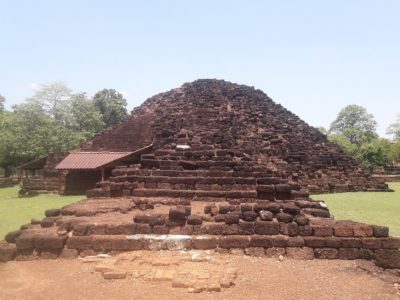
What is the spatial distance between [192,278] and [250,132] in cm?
1804

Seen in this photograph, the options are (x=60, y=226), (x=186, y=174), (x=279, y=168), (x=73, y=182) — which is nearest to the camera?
(x=60, y=226)

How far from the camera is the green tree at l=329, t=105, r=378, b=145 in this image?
62.1 m

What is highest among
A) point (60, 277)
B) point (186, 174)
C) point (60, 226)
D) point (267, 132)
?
point (267, 132)

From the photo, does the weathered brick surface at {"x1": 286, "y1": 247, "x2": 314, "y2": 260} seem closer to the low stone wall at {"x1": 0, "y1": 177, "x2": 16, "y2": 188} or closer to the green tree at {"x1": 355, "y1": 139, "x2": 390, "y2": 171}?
the low stone wall at {"x1": 0, "y1": 177, "x2": 16, "y2": 188}

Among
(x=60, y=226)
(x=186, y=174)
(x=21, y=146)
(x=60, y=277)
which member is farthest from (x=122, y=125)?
(x=60, y=277)

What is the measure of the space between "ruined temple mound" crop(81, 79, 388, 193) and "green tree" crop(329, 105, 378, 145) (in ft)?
134

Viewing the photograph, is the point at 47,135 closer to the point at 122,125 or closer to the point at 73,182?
the point at 122,125

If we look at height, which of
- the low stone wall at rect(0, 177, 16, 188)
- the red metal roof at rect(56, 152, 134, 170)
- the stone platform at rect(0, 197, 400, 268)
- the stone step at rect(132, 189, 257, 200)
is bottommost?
the low stone wall at rect(0, 177, 16, 188)

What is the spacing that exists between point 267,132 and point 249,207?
16.6 metres

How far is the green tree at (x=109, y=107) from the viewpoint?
45.7m

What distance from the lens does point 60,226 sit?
21.2 ft

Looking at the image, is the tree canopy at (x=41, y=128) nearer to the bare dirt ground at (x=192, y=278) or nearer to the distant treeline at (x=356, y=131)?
the bare dirt ground at (x=192, y=278)

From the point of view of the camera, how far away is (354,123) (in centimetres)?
6431

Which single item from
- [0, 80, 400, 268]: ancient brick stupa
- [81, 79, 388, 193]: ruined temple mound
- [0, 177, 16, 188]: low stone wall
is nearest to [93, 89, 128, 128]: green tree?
[0, 177, 16, 188]: low stone wall
